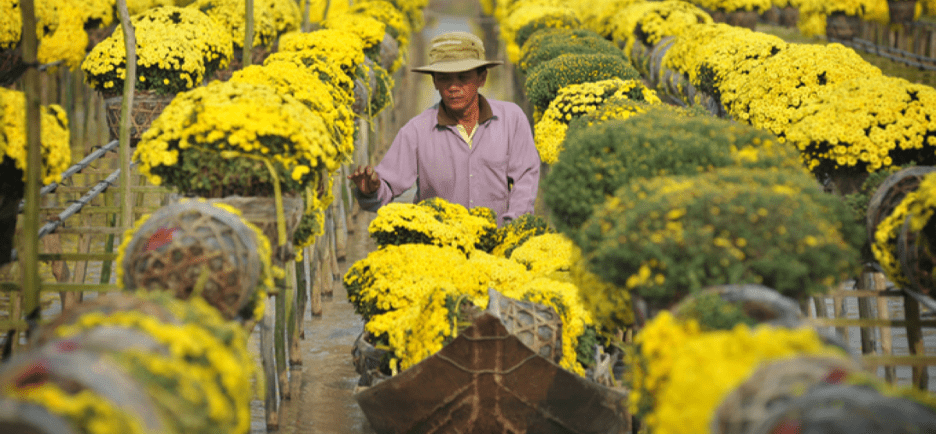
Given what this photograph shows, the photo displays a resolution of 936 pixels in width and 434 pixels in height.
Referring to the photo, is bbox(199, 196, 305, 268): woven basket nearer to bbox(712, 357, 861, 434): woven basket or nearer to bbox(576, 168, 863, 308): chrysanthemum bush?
bbox(576, 168, 863, 308): chrysanthemum bush

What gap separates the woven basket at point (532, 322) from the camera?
3.81 metres

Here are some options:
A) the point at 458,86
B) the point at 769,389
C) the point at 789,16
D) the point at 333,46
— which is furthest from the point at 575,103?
the point at 789,16

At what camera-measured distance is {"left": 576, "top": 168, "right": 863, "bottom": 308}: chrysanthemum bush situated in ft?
7.91

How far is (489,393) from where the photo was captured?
12.0 ft

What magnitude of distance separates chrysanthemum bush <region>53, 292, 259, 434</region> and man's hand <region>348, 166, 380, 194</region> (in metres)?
2.55

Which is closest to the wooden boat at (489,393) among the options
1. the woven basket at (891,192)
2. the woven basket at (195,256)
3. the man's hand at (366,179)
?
the woven basket at (195,256)

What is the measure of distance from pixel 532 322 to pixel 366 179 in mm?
1561

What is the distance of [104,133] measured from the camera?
48.8 ft

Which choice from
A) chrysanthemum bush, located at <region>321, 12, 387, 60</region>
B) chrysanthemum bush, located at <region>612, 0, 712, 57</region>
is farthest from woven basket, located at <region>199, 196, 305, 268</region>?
chrysanthemum bush, located at <region>612, 0, 712, 57</region>

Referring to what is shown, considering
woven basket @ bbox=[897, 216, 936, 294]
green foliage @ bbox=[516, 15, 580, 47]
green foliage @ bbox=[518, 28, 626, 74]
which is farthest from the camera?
green foliage @ bbox=[516, 15, 580, 47]

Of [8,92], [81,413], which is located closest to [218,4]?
[8,92]

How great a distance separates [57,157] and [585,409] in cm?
249

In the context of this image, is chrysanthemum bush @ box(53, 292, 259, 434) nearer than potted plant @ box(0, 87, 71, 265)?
Yes

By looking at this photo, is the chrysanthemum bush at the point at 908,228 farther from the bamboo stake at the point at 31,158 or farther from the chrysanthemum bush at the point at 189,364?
the bamboo stake at the point at 31,158
